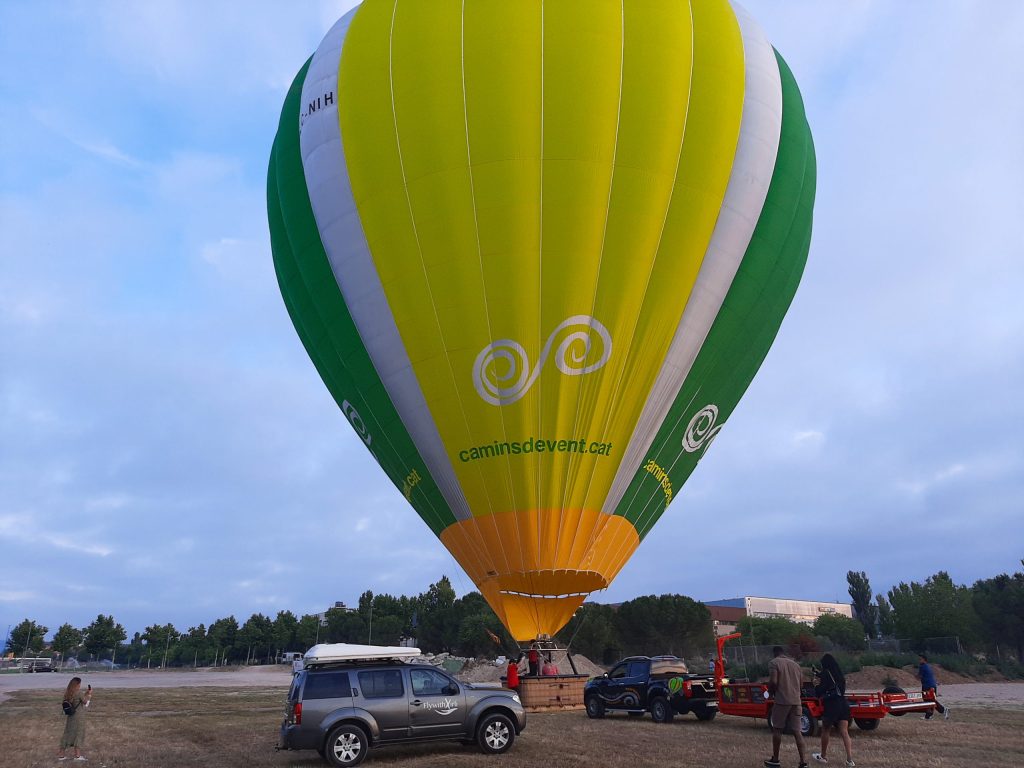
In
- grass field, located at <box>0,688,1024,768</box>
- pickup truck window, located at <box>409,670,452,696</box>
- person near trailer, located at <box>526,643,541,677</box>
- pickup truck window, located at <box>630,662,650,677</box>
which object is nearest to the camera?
grass field, located at <box>0,688,1024,768</box>

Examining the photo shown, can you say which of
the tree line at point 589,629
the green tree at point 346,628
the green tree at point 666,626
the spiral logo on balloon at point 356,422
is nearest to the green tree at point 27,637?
the tree line at point 589,629

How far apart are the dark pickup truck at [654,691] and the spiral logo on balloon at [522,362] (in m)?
7.22

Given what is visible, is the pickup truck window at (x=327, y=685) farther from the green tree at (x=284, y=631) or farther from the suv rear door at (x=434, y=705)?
the green tree at (x=284, y=631)

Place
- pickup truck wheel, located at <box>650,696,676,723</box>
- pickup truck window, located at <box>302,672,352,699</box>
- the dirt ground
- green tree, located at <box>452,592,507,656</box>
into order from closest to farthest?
1. pickup truck window, located at <box>302,672,352,699</box>
2. pickup truck wheel, located at <box>650,696,676,723</box>
3. the dirt ground
4. green tree, located at <box>452,592,507,656</box>

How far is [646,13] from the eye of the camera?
1772cm

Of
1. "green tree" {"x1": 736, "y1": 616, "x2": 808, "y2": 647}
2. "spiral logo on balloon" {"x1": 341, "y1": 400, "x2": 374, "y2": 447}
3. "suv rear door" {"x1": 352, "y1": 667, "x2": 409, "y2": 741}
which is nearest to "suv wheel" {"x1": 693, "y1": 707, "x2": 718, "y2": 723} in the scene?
"suv rear door" {"x1": 352, "y1": 667, "x2": 409, "y2": 741}

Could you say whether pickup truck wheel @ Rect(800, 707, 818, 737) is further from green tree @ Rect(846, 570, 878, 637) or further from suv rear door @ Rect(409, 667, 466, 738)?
green tree @ Rect(846, 570, 878, 637)

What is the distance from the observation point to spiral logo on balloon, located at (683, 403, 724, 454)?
18547mm

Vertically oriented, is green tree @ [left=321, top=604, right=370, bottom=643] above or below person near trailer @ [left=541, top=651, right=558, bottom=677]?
above

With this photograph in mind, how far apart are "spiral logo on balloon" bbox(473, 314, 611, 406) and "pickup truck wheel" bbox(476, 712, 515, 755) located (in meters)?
6.46

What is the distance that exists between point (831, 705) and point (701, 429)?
8.67 metres

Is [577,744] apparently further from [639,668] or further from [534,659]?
[639,668]

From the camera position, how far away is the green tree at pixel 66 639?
110m

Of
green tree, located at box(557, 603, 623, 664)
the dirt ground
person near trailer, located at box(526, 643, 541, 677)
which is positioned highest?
green tree, located at box(557, 603, 623, 664)
